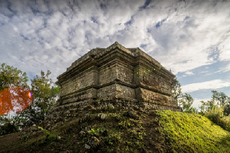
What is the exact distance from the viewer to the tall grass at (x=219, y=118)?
20.2ft

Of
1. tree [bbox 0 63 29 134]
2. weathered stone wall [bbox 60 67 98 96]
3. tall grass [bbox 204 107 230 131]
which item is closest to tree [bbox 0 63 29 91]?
tree [bbox 0 63 29 134]

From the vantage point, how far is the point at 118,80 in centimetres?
488

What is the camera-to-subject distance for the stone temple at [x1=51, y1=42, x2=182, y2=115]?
486 cm

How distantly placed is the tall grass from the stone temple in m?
2.10

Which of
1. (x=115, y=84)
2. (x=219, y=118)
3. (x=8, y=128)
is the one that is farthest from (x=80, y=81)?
(x=8, y=128)

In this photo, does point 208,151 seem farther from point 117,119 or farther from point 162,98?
point 162,98

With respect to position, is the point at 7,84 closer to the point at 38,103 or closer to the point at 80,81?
the point at 38,103

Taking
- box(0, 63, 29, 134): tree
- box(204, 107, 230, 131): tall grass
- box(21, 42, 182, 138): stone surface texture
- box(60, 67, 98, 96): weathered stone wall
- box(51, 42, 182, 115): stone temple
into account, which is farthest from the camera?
box(0, 63, 29, 134): tree

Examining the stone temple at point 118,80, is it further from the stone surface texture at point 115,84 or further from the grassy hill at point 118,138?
the grassy hill at point 118,138

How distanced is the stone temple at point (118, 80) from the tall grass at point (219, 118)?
82.9 inches

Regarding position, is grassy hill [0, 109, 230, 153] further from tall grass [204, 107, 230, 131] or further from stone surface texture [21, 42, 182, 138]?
tall grass [204, 107, 230, 131]

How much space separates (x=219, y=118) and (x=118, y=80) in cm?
607

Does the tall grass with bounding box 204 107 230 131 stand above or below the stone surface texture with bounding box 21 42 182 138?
below

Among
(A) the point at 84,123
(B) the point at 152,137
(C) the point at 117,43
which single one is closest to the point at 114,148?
(B) the point at 152,137
